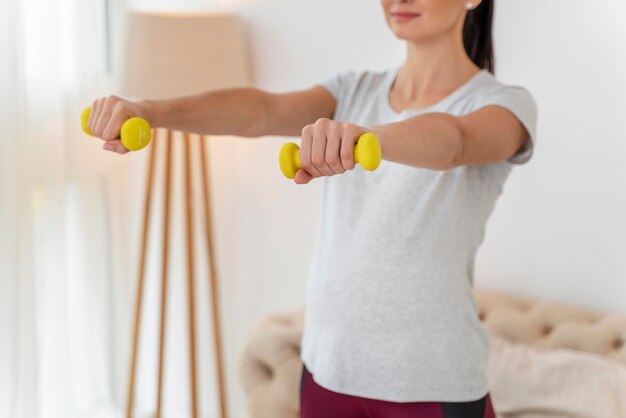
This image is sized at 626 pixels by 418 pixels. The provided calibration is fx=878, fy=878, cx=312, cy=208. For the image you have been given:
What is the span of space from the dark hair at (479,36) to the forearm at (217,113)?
415 mm

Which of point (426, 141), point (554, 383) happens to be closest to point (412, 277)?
point (426, 141)

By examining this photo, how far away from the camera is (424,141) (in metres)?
1.04

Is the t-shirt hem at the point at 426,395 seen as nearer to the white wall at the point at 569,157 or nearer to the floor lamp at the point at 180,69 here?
the white wall at the point at 569,157

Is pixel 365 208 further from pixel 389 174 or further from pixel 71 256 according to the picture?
pixel 71 256

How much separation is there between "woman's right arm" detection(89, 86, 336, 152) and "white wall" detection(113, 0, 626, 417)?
0.88 metres

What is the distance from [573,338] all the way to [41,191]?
1432mm

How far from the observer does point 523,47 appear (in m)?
2.18

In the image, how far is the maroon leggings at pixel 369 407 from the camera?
4.19ft

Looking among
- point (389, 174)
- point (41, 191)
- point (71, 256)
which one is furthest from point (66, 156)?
point (389, 174)

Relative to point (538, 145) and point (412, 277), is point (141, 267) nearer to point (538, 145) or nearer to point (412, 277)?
point (538, 145)

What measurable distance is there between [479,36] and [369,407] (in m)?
0.69

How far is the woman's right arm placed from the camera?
1.17m

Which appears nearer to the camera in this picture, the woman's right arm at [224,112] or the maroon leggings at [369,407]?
the woman's right arm at [224,112]

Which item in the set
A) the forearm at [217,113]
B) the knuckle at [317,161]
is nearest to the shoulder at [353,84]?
the forearm at [217,113]
